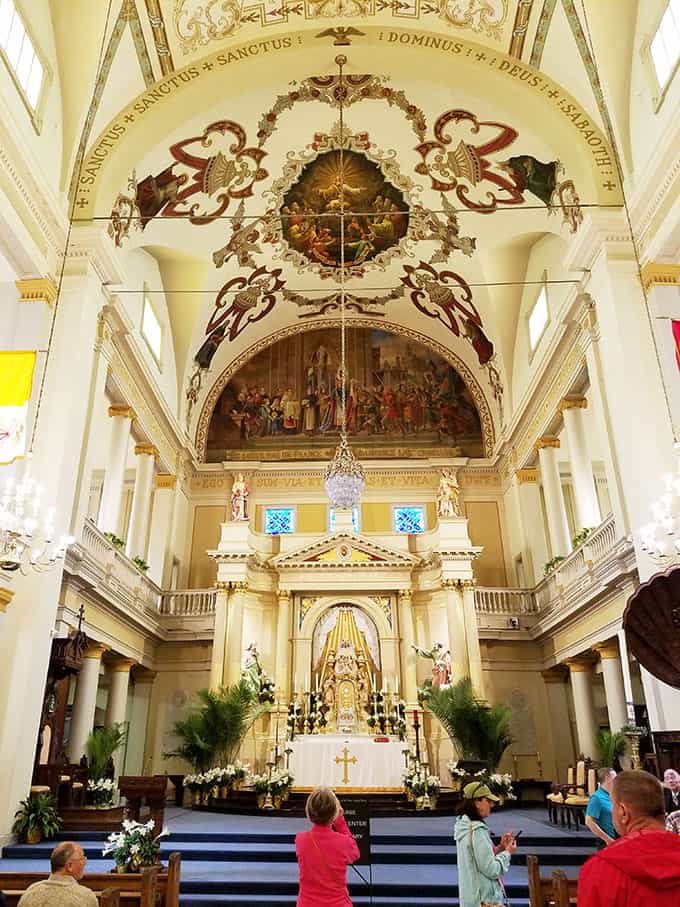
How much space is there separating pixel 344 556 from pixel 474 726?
5.38 metres

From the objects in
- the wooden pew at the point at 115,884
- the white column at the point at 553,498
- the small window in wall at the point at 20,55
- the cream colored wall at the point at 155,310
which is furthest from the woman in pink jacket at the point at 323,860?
the white column at the point at 553,498

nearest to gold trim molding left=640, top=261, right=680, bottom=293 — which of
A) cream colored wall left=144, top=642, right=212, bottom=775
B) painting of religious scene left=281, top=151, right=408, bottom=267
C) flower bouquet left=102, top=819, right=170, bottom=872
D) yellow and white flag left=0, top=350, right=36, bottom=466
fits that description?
painting of religious scene left=281, top=151, right=408, bottom=267

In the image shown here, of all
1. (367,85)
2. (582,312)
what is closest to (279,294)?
(367,85)

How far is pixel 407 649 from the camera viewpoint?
17250mm

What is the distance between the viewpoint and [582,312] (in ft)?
43.2

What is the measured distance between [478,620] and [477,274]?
28.0ft

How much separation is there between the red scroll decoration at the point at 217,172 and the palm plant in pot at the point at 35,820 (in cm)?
1094

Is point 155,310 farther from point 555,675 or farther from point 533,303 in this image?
point 555,675

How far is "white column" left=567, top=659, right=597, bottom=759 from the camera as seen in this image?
14.5 metres

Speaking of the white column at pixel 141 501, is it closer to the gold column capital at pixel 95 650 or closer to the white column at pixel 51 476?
the gold column capital at pixel 95 650

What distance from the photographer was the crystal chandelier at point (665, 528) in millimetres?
8266

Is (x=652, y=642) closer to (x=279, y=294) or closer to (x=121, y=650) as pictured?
(x=121, y=650)

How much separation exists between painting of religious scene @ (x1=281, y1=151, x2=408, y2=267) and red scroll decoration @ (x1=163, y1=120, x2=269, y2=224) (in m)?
1.14

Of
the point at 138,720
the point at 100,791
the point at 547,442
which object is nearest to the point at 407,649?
the point at 547,442
